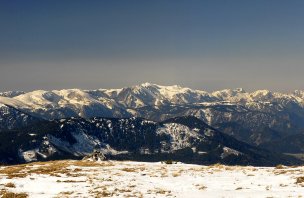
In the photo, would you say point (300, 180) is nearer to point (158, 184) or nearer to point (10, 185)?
point (158, 184)

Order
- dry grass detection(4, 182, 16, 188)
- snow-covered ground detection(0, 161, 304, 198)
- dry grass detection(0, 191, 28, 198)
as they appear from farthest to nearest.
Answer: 1. dry grass detection(4, 182, 16, 188)
2. snow-covered ground detection(0, 161, 304, 198)
3. dry grass detection(0, 191, 28, 198)

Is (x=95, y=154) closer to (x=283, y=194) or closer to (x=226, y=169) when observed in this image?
(x=226, y=169)

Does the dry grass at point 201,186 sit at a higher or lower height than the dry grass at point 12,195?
lower

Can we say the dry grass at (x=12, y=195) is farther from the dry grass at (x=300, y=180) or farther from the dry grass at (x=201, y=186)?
the dry grass at (x=300, y=180)

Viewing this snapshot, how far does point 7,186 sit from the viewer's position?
46.2m

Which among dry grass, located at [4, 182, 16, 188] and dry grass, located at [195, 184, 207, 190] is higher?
dry grass, located at [4, 182, 16, 188]

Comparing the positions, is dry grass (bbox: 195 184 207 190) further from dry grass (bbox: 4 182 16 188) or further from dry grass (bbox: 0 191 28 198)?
dry grass (bbox: 4 182 16 188)

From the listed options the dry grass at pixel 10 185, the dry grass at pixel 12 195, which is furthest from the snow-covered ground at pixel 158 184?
the dry grass at pixel 12 195

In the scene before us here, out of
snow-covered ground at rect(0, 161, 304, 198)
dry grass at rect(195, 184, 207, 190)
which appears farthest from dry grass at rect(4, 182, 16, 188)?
dry grass at rect(195, 184, 207, 190)

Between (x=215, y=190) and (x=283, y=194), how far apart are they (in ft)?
25.1

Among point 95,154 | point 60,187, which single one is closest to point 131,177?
point 60,187

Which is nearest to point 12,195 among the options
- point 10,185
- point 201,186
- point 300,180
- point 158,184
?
point 10,185

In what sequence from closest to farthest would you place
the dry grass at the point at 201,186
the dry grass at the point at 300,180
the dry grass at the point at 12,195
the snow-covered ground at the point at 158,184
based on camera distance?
the dry grass at the point at 12,195 < the snow-covered ground at the point at 158,184 < the dry grass at the point at 300,180 < the dry grass at the point at 201,186

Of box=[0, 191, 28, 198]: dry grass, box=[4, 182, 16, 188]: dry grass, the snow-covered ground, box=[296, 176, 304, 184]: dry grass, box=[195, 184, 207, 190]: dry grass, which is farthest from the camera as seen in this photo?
box=[195, 184, 207, 190]: dry grass
